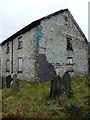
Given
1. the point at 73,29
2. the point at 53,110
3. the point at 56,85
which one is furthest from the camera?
the point at 73,29

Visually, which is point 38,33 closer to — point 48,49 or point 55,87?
point 48,49

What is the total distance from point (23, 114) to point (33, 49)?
28.2 ft

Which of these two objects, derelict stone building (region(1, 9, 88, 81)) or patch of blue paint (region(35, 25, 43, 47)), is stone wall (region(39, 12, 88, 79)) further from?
patch of blue paint (region(35, 25, 43, 47))

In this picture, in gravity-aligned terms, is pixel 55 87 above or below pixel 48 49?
below

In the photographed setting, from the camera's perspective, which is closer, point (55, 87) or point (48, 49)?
point (55, 87)

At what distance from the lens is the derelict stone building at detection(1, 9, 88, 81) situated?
1191 centimetres

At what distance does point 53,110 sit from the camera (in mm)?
4344

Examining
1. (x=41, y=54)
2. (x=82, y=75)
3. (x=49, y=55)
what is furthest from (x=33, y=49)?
(x=82, y=75)

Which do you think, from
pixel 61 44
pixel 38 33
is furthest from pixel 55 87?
pixel 61 44

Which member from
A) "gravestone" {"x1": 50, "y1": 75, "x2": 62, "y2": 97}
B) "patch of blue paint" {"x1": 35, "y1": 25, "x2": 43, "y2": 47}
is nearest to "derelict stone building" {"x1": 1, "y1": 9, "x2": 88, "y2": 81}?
"patch of blue paint" {"x1": 35, "y1": 25, "x2": 43, "y2": 47}

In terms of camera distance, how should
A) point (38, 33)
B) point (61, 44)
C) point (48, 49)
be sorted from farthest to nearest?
point (61, 44) → point (48, 49) → point (38, 33)

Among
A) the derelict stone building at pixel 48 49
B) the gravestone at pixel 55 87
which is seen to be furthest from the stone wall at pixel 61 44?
the gravestone at pixel 55 87

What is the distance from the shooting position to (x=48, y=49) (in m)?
12.4

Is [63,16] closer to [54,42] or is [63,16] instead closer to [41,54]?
[54,42]
